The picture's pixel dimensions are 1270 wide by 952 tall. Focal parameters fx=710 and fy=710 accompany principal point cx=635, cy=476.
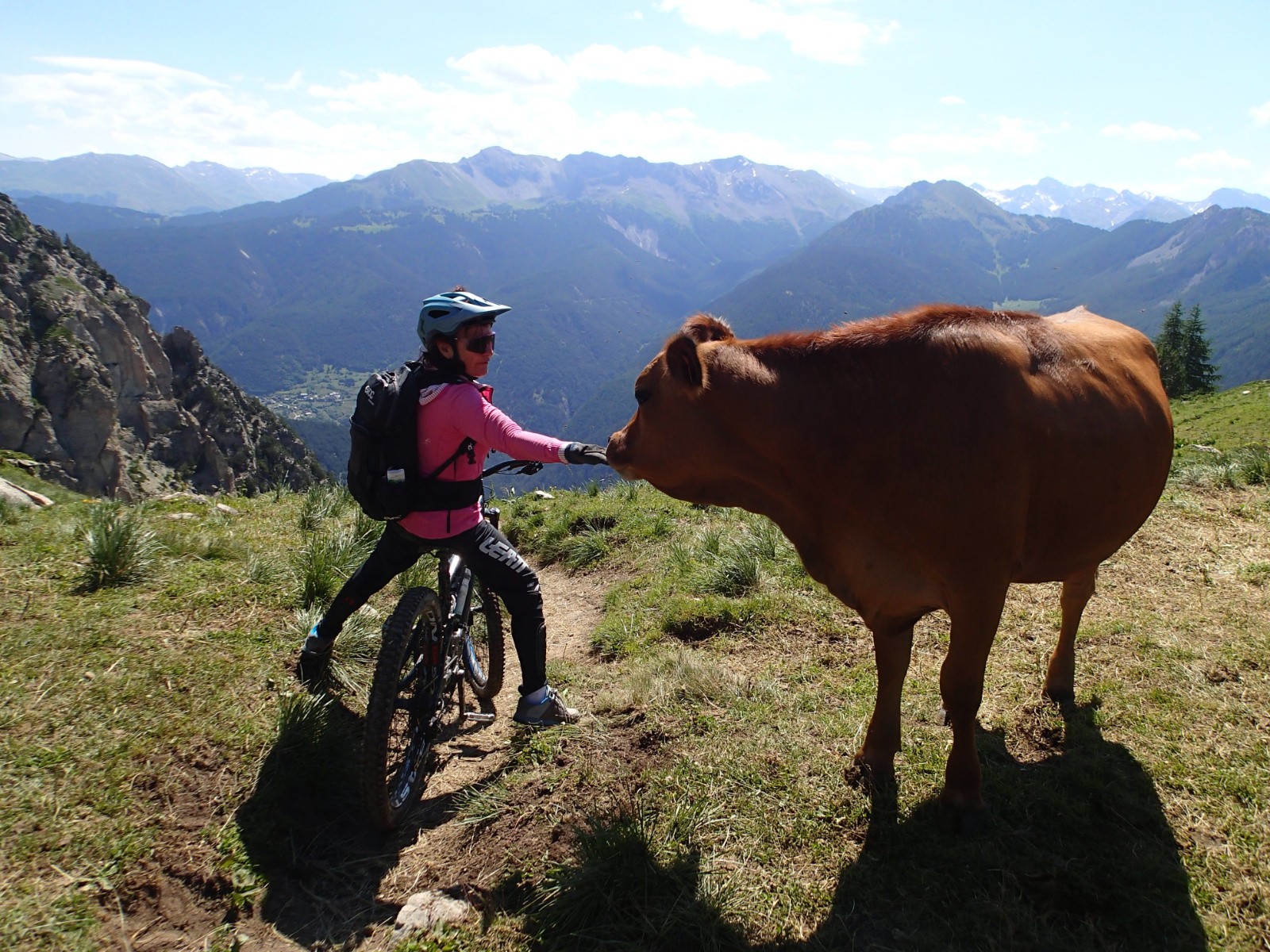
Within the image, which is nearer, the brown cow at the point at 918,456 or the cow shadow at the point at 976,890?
the cow shadow at the point at 976,890

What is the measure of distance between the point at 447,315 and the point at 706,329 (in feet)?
4.99

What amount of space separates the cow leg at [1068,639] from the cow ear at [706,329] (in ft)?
10.1

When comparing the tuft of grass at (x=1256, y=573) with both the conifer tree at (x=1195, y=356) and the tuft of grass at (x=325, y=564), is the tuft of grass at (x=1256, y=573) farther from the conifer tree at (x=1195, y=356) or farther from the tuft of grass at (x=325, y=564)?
the conifer tree at (x=1195, y=356)

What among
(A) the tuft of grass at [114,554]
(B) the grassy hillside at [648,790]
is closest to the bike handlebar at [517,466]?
(B) the grassy hillside at [648,790]

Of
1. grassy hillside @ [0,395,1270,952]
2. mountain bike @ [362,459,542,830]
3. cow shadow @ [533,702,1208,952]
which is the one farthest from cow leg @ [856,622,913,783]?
mountain bike @ [362,459,542,830]

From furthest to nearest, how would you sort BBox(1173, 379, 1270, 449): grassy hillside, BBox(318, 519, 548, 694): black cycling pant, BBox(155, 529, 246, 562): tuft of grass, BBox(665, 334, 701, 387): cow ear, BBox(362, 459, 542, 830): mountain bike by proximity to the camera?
BBox(1173, 379, 1270, 449): grassy hillside, BBox(155, 529, 246, 562): tuft of grass, BBox(318, 519, 548, 694): black cycling pant, BBox(362, 459, 542, 830): mountain bike, BBox(665, 334, 701, 387): cow ear

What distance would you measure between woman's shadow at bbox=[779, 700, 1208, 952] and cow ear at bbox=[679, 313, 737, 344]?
2.80 metres

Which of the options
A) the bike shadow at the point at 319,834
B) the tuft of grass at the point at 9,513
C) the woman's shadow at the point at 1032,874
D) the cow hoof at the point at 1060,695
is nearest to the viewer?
Answer: the woman's shadow at the point at 1032,874

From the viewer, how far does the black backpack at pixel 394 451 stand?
4023mm

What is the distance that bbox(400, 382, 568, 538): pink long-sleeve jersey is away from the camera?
3992mm

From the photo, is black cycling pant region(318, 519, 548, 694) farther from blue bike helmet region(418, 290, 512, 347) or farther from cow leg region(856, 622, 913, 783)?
cow leg region(856, 622, 913, 783)

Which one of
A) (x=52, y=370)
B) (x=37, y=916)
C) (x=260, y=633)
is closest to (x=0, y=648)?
(x=260, y=633)

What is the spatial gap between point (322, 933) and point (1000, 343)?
14.8 feet

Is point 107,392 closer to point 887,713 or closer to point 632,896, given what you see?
point 632,896
